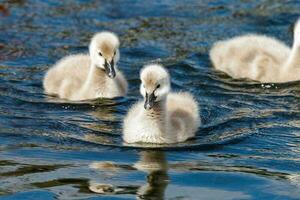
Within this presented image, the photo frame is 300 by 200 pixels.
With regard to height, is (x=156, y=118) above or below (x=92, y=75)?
below

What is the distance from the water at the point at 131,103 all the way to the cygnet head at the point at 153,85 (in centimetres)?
36

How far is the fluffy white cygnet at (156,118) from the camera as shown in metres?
7.01

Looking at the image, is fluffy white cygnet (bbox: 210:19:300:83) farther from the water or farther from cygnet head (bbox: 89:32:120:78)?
cygnet head (bbox: 89:32:120:78)

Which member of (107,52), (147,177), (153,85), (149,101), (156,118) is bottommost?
Answer: (147,177)

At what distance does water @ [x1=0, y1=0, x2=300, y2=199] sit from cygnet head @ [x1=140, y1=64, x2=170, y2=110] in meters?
0.36

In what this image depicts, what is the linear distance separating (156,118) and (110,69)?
1.40m

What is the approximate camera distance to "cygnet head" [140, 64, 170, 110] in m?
6.98

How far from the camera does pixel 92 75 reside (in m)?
8.71

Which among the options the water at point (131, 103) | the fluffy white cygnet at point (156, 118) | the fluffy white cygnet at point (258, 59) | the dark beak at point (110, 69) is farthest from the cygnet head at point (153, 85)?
the fluffy white cygnet at point (258, 59)

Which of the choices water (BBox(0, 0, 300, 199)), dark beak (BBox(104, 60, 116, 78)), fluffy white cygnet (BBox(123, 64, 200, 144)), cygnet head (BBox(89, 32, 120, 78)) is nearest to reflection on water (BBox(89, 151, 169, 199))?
water (BBox(0, 0, 300, 199))

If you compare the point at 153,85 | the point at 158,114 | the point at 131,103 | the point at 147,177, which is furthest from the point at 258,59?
the point at 147,177

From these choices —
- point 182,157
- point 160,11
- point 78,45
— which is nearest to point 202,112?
point 182,157

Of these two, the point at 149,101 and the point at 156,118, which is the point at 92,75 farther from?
the point at 149,101

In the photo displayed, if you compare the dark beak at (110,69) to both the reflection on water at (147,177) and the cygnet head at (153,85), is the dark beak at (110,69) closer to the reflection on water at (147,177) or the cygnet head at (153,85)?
the cygnet head at (153,85)
